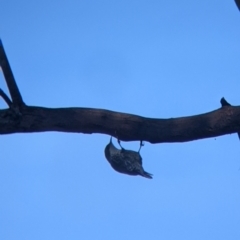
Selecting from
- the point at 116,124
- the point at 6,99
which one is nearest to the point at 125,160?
the point at 116,124

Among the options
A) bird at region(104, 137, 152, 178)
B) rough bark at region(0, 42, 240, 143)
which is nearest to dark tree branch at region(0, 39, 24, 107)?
rough bark at region(0, 42, 240, 143)

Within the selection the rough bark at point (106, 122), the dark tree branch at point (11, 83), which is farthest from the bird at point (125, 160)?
the dark tree branch at point (11, 83)

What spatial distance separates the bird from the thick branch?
0.09 metres

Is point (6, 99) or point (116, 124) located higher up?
point (6, 99)

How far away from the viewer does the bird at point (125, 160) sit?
2.25 metres

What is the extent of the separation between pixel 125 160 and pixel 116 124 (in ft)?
0.68

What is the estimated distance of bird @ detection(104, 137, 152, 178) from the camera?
7.38ft

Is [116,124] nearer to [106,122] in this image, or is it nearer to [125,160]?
[106,122]

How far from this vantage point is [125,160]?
89.0 inches

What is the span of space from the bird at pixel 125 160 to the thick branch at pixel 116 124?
9cm

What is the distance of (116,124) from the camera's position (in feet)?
7.30

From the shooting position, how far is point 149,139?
7.22 feet

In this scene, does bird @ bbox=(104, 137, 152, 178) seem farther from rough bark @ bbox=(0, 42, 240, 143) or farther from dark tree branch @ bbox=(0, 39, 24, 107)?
dark tree branch @ bbox=(0, 39, 24, 107)

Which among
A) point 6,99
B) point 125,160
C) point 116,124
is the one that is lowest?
point 125,160
